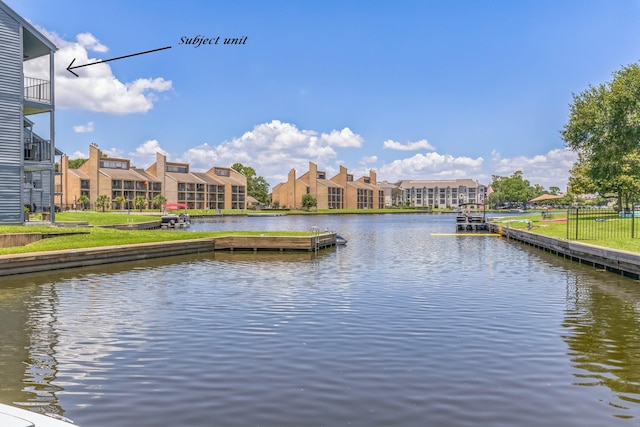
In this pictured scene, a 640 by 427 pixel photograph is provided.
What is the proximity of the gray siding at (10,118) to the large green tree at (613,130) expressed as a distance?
48.4 meters

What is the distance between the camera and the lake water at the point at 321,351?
8.17 m

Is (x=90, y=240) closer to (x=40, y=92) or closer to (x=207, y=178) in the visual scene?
(x=40, y=92)

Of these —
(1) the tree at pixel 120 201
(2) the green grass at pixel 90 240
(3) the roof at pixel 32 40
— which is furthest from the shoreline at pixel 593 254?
(1) the tree at pixel 120 201

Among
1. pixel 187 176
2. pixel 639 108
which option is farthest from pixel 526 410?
pixel 187 176

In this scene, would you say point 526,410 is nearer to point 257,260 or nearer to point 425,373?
point 425,373

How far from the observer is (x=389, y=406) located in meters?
8.28

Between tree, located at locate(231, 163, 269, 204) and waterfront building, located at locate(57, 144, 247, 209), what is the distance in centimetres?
2186

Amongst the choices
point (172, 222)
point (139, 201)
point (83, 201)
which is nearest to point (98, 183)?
point (83, 201)

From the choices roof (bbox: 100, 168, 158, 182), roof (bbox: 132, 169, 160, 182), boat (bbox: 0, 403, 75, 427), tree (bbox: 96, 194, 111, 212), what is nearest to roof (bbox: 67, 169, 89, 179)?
roof (bbox: 100, 168, 158, 182)

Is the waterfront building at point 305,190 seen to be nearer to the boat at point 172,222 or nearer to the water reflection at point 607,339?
the boat at point 172,222

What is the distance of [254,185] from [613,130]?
144718 millimetres

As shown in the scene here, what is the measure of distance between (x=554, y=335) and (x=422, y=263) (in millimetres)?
17384

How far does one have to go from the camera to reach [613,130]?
53.7 metres

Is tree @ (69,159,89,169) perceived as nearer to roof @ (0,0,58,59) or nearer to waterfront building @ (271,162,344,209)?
waterfront building @ (271,162,344,209)
